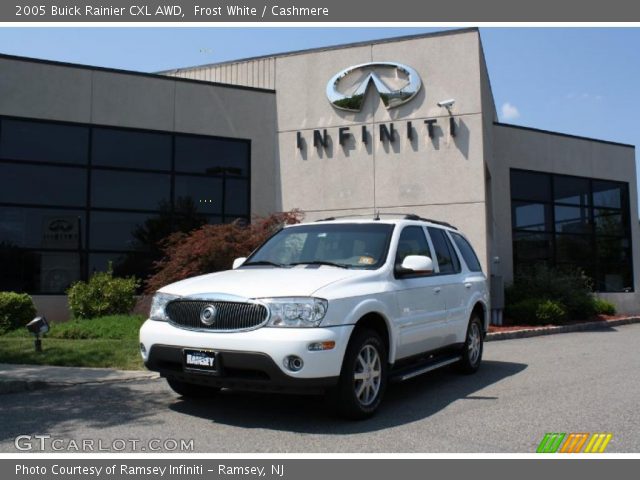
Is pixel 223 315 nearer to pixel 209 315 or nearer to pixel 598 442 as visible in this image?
pixel 209 315

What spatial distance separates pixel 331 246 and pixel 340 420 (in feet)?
6.29

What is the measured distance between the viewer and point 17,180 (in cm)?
1442

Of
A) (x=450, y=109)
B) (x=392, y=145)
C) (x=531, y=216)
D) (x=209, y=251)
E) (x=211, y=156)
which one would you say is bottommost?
(x=209, y=251)

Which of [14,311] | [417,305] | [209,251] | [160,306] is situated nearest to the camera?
[160,306]

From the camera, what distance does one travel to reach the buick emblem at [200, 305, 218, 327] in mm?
5391

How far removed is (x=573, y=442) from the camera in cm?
497

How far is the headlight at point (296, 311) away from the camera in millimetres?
5180

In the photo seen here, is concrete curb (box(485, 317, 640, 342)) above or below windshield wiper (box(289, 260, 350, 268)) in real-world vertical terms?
below

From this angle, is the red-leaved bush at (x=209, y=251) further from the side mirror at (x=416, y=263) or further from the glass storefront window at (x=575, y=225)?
the glass storefront window at (x=575, y=225)

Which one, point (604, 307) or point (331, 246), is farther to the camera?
point (604, 307)

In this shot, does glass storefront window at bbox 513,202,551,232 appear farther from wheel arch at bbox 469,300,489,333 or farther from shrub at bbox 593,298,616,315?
wheel arch at bbox 469,300,489,333

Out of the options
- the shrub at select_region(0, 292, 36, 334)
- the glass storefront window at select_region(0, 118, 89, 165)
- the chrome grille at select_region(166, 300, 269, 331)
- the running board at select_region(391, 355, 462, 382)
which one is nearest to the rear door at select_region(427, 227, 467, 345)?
the running board at select_region(391, 355, 462, 382)

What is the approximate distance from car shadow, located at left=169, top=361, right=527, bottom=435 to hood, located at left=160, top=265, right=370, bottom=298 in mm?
1123

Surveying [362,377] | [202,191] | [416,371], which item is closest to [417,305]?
[416,371]
